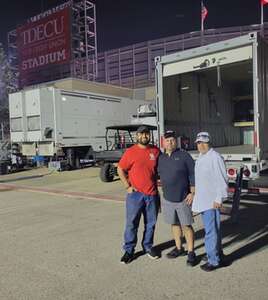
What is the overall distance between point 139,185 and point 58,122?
1337 cm

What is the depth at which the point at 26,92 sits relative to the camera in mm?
17797

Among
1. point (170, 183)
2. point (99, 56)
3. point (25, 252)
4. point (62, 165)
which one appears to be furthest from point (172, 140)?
point (99, 56)

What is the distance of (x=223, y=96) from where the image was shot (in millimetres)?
10820

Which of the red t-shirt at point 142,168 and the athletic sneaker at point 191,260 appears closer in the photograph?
the athletic sneaker at point 191,260

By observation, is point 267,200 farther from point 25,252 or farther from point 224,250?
point 25,252

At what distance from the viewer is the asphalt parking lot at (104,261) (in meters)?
4.04

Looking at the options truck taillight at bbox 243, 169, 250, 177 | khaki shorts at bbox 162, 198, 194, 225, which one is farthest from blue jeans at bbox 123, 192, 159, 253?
truck taillight at bbox 243, 169, 250, 177

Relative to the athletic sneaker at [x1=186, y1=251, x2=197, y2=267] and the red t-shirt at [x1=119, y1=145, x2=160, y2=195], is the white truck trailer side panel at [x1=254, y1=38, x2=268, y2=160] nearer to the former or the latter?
the red t-shirt at [x1=119, y1=145, x2=160, y2=195]

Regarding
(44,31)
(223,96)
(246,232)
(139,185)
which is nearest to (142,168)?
(139,185)

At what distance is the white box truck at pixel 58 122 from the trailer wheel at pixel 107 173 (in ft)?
16.1

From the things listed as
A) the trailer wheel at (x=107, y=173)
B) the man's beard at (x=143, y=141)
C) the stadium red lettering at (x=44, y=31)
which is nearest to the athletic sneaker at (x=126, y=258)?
the man's beard at (x=143, y=141)

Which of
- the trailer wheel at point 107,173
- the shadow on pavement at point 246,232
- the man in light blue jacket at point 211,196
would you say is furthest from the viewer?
the trailer wheel at point 107,173

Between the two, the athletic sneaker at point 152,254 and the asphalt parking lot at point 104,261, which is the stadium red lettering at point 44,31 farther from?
the athletic sneaker at point 152,254

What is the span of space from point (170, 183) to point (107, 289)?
147 centimetres
